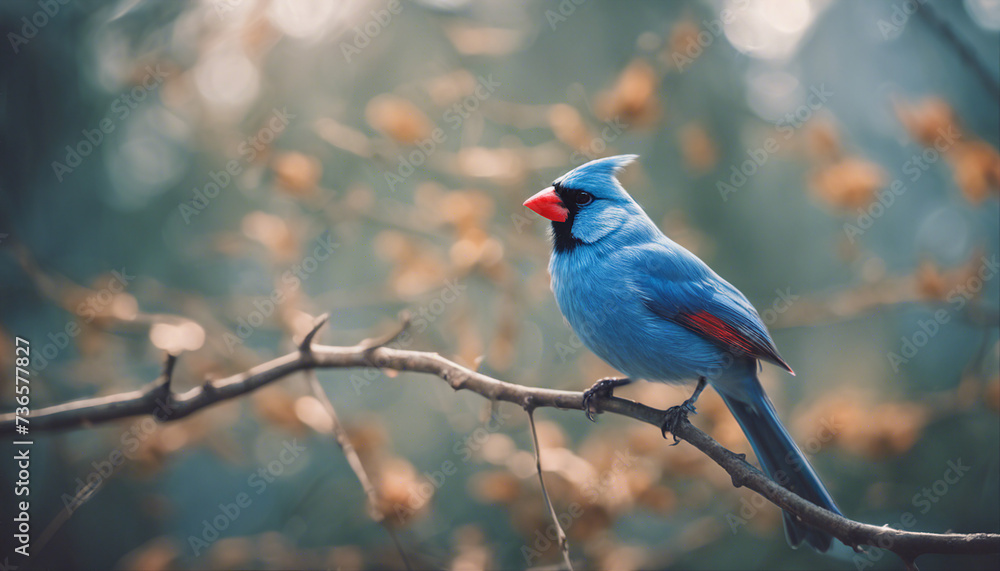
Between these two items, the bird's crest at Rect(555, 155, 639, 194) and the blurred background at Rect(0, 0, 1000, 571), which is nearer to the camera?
the bird's crest at Rect(555, 155, 639, 194)

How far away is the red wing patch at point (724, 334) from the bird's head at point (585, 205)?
36cm

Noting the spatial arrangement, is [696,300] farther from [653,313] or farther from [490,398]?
[490,398]

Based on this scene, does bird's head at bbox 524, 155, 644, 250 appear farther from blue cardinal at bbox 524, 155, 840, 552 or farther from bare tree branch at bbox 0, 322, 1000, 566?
bare tree branch at bbox 0, 322, 1000, 566

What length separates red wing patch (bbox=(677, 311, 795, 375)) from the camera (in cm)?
162

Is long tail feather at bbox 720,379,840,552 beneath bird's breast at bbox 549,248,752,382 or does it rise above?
beneath

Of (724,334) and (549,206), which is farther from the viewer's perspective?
Answer: (549,206)

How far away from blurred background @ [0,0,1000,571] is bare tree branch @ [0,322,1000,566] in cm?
35

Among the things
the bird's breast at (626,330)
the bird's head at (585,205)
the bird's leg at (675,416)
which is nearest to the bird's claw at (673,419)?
the bird's leg at (675,416)

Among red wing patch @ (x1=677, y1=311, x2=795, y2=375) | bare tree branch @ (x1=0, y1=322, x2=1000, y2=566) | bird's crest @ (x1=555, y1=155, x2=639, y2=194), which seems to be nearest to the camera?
bare tree branch @ (x1=0, y1=322, x2=1000, y2=566)

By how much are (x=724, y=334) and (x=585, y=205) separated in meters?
0.56

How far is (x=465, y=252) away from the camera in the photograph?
238 centimetres

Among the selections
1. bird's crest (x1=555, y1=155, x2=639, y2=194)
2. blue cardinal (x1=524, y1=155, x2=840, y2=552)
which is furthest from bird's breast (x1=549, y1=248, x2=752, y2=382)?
bird's crest (x1=555, y1=155, x2=639, y2=194)

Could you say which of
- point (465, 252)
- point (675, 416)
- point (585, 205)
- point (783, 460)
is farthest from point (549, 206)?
point (783, 460)

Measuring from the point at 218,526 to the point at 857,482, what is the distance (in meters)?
A: 3.35
